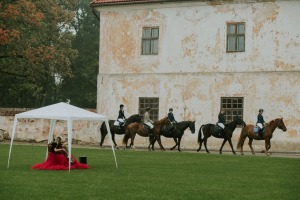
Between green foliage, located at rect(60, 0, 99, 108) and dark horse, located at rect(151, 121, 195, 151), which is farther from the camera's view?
green foliage, located at rect(60, 0, 99, 108)

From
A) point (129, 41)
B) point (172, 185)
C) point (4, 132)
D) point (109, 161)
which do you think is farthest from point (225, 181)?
point (4, 132)

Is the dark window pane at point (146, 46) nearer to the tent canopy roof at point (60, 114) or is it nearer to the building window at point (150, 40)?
the building window at point (150, 40)

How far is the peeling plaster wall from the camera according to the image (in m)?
33.7

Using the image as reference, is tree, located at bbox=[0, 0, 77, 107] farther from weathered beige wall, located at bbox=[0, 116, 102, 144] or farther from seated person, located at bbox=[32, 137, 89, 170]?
seated person, located at bbox=[32, 137, 89, 170]

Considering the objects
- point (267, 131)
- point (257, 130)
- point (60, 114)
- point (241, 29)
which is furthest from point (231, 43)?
point (60, 114)

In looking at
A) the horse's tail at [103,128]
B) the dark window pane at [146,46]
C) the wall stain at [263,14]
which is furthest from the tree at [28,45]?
the wall stain at [263,14]

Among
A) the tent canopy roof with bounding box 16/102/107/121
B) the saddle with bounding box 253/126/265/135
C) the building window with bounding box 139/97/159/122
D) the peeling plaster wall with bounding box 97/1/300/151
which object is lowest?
the saddle with bounding box 253/126/265/135

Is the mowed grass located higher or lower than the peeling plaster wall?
lower

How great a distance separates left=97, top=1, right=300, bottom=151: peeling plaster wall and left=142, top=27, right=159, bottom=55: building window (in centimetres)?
30

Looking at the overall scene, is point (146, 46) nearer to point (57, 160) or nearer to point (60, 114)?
point (60, 114)

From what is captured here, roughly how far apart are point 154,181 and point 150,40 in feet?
72.4

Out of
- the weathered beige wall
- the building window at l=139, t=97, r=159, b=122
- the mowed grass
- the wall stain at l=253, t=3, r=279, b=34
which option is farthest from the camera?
the weathered beige wall

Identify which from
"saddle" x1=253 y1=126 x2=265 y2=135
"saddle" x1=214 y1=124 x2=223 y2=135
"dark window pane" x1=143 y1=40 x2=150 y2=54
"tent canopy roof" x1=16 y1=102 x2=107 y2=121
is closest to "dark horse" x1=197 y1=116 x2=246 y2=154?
"saddle" x1=214 y1=124 x2=223 y2=135

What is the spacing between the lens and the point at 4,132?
4000 centimetres
